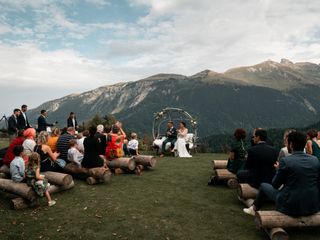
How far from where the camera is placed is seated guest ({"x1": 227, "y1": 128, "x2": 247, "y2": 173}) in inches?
381

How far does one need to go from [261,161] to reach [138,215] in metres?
3.22

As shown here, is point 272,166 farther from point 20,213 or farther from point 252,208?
point 20,213

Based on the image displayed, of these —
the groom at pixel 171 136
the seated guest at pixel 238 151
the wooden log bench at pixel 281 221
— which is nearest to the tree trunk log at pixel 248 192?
the seated guest at pixel 238 151

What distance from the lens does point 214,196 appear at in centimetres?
944

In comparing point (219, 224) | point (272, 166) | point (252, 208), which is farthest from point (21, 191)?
point (272, 166)

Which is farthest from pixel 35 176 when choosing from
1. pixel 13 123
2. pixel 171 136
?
pixel 171 136

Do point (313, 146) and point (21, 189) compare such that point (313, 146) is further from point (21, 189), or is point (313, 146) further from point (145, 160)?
point (21, 189)

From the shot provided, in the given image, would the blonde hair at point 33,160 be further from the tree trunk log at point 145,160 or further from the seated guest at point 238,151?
the seated guest at point 238,151

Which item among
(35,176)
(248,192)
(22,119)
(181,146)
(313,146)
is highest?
(22,119)

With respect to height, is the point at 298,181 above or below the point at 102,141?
below

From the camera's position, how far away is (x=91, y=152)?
10711 mm

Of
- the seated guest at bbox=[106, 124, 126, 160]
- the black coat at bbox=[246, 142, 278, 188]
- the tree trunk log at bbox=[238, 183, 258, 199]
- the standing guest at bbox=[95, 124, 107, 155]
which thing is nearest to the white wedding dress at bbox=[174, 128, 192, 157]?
the seated guest at bbox=[106, 124, 126, 160]

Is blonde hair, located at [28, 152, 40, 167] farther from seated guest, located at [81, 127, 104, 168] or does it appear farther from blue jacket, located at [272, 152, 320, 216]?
blue jacket, located at [272, 152, 320, 216]

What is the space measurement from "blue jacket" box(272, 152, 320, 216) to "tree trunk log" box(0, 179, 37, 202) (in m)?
5.76
